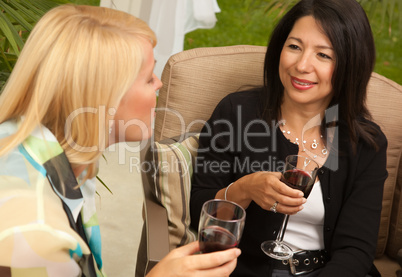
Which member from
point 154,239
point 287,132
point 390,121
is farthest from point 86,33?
point 390,121

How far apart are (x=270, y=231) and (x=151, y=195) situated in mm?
408

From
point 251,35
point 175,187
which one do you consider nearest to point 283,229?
point 175,187

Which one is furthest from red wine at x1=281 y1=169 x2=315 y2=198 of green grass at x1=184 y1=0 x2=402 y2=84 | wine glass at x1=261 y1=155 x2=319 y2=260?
green grass at x1=184 y1=0 x2=402 y2=84

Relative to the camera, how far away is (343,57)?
70.1 inches

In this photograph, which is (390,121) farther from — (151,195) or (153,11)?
(153,11)

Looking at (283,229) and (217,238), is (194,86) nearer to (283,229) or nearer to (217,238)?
(283,229)

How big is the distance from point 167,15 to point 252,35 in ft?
6.91

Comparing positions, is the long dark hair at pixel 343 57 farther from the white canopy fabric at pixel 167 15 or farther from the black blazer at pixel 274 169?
the white canopy fabric at pixel 167 15

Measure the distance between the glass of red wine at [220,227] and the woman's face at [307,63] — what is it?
2.14 ft

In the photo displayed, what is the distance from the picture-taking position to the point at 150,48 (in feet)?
4.41

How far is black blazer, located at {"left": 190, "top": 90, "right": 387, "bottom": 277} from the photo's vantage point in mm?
1805

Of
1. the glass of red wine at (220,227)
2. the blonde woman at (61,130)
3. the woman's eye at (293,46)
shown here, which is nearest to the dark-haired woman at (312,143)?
the woman's eye at (293,46)

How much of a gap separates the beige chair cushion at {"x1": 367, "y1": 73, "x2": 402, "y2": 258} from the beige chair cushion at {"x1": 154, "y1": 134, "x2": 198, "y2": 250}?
72cm

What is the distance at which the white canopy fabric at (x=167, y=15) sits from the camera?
336 cm
